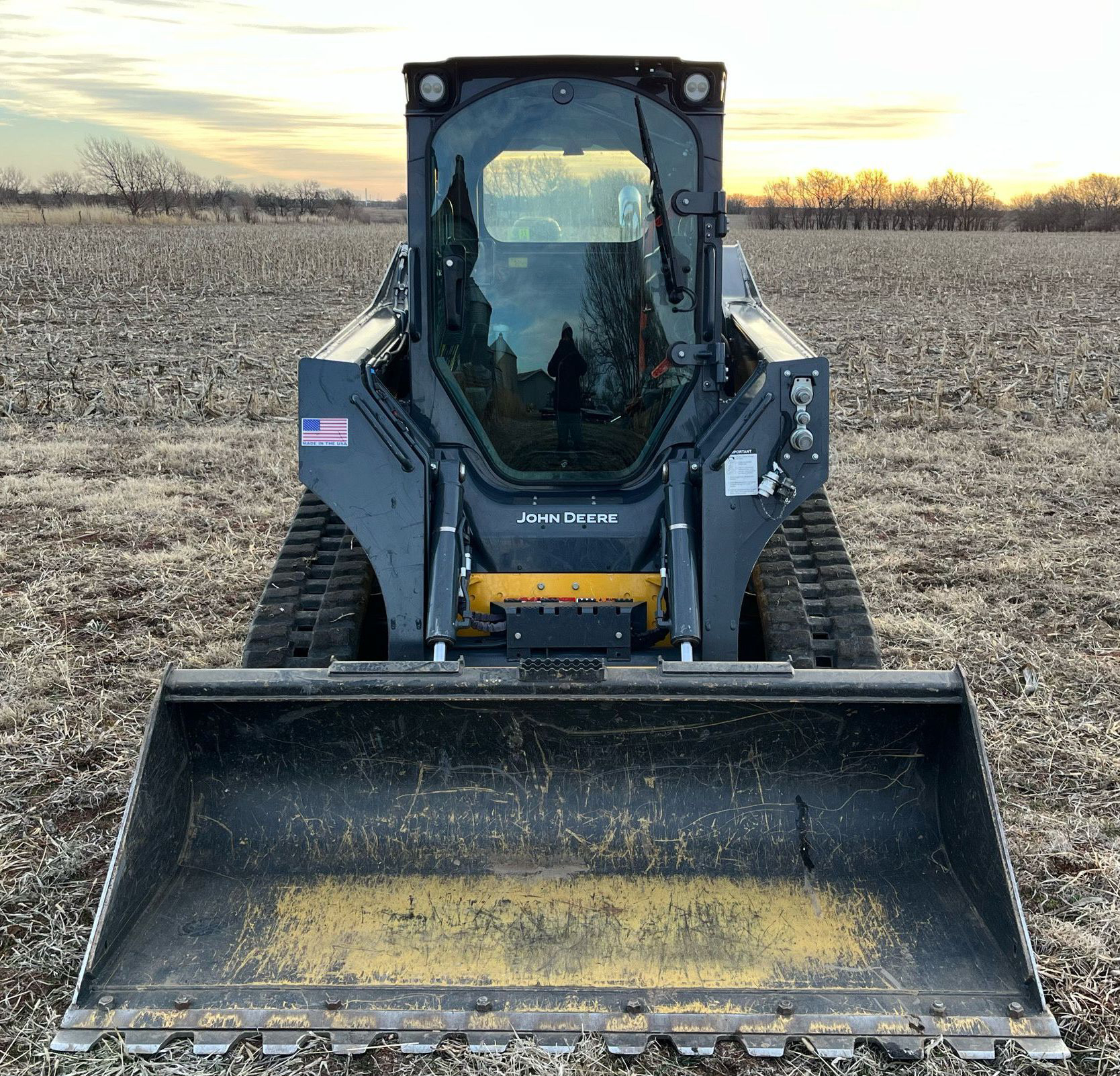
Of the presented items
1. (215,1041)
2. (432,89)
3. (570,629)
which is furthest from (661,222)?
(215,1041)

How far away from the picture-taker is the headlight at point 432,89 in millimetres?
4074

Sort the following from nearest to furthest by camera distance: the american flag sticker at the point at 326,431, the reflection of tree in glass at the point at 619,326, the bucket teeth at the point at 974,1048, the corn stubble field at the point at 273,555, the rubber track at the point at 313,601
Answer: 1. the bucket teeth at the point at 974,1048
2. the corn stubble field at the point at 273,555
3. the american flag sticker at the point at 326,431
4. the rubber track at the point at 313,601
5. the reflection of tree in glass at the point at 619,326

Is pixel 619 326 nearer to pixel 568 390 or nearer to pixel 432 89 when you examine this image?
pixel 568 390

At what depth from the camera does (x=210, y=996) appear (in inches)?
118

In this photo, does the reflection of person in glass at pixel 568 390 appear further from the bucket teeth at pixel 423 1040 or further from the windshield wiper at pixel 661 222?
the bucket teeth at pixel 423 1040

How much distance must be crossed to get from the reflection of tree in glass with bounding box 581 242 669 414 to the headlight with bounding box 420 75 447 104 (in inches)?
32.3

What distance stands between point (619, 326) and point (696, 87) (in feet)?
3.15

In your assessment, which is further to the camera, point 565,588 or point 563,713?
point 565,588

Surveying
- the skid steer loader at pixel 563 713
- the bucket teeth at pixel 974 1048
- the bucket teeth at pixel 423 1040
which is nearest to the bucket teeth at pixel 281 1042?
the skid steer loader at pixel 563 713

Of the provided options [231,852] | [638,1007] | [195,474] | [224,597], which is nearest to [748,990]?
[638,1007]

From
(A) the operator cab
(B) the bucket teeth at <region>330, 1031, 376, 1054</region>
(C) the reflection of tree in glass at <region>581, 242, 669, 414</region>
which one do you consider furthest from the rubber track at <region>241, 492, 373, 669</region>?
(B) the bucket teeth at <region>330, 1031, 376, 1054</region>

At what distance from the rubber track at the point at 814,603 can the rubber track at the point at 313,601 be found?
1708 millimetres

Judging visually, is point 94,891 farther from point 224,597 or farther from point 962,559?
point 962,559

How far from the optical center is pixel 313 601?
177 inches
